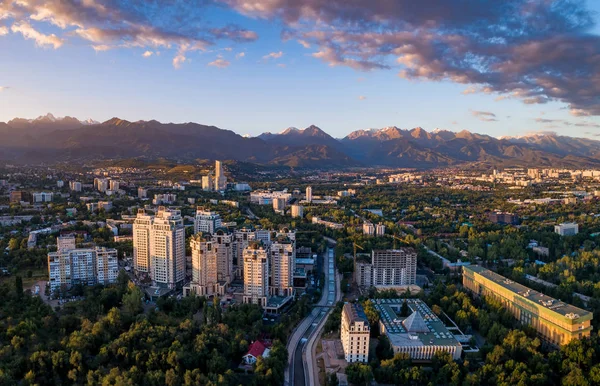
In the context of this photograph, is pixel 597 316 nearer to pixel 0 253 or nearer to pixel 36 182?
pixel 0 253

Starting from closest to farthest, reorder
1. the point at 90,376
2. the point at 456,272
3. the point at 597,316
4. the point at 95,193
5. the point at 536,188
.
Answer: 1. the point at 90,376
2. the point at 597,316
3. the point at 456,272
4. the point at 95,193
5. the point at 536,188

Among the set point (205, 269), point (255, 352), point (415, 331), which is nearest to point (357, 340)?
point (415, 331)

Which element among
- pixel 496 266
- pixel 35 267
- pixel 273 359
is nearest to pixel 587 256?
pixel 496 266

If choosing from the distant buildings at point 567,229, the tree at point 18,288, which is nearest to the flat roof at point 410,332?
the tree at point 18,288

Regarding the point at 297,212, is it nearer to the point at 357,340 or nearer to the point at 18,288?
the point at 18,288

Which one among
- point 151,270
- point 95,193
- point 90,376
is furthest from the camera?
point 95,193

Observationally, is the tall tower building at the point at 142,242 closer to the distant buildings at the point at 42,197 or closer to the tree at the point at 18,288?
the tree at the point at 18,288
